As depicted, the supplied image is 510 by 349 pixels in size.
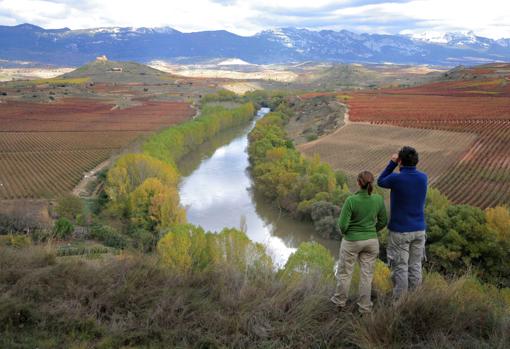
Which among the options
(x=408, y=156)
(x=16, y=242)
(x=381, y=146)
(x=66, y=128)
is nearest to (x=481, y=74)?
(x=381, y=146)

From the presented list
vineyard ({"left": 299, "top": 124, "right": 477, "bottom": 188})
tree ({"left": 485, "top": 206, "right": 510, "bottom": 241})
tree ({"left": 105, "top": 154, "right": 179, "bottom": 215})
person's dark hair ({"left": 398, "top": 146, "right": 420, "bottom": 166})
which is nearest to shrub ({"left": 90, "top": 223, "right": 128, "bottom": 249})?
tree ({"left": 105, "top": 154, "right": 179, "bottom": 215})

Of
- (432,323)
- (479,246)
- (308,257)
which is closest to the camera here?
(432,323)

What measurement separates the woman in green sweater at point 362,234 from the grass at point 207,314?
364mm

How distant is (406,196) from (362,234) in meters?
0.95

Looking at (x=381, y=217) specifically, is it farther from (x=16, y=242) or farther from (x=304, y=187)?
(x=304, y=187)

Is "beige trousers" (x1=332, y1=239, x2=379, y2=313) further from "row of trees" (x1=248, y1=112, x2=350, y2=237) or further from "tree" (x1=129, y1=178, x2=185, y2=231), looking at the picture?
"row of trees" (x1=248, y1=112, x2=350, y2=237)

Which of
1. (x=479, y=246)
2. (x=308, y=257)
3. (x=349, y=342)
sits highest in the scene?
(x=349, y=342)

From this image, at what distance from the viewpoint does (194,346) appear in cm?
638

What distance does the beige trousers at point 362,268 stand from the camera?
7062 mm

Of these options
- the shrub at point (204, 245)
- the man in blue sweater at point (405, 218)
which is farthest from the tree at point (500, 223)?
the man in blue sweater at point (405, 218)

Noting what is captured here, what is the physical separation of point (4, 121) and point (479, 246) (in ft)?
264

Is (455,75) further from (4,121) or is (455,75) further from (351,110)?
(4,121)

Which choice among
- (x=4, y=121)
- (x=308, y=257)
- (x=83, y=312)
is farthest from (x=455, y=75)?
(x=83, y=312)

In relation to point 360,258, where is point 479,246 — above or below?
below
